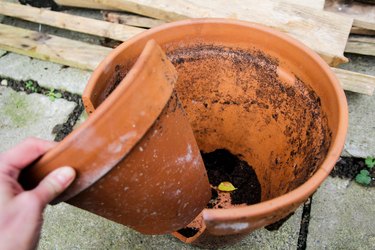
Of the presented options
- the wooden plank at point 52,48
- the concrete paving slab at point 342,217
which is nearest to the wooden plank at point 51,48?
the wooden plank at point 52,48

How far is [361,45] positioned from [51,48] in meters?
1.85

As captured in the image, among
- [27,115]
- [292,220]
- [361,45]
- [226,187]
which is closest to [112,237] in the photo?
[226,187]

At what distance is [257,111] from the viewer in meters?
1.71

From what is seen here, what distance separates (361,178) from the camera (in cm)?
198

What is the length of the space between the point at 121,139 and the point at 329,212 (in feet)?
4.17

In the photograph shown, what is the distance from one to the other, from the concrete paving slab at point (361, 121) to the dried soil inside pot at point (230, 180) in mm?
588

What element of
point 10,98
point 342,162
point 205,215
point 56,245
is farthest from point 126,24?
point 205,215

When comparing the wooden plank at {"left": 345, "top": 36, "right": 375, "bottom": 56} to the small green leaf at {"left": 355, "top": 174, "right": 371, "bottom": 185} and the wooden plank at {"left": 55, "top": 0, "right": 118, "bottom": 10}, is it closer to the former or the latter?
the small green leaf at {"left": 355, "top": 174, "right": 371, "bottom": 185}

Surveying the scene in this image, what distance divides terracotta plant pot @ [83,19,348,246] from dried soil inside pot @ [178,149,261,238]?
39mm

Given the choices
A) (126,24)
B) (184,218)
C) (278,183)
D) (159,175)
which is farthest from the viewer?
(126,24)

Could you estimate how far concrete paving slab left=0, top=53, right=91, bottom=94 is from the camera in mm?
2461

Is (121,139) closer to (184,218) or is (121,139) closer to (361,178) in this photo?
(184,218)

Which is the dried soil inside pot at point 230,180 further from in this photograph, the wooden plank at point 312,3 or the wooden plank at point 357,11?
the wooden plank at point 357,11

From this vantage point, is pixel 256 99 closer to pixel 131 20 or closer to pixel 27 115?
pixel 131 20
